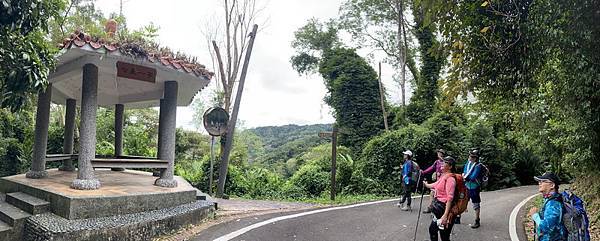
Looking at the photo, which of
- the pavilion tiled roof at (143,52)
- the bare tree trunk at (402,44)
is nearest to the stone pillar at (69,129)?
the pavilion tiled roof at (143,52)

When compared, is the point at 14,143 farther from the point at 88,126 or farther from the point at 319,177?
the point at 319,177

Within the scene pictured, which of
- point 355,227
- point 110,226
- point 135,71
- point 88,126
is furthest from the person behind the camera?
point 135,71

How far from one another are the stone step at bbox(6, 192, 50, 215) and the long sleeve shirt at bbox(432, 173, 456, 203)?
627 cm

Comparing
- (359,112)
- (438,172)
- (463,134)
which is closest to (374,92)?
(359,112)

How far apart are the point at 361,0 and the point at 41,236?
82.2ft

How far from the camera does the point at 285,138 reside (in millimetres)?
61906

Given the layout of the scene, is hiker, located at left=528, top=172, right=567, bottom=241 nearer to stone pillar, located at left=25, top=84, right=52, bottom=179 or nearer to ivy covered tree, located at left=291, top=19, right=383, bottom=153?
stone pillar, located at left=25, top=84, right=52, bottom=179

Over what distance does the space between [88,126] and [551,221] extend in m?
7.38

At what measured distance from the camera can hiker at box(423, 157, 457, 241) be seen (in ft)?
17.8

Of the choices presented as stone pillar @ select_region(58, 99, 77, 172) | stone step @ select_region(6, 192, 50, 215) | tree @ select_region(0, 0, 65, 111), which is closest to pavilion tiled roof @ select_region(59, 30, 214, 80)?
tree @ select_region(0, 0, 65, 111)

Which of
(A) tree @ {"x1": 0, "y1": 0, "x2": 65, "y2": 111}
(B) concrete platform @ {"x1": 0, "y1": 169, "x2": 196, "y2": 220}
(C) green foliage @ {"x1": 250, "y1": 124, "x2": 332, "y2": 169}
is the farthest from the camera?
(C) green foliage @ {"x1": 250, "y1": 124, "x2": 332, "y2": 169}

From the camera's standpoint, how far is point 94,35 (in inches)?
281

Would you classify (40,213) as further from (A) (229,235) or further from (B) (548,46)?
(B) (548,46)

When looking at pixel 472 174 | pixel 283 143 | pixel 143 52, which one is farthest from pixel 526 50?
pixel 283 143
